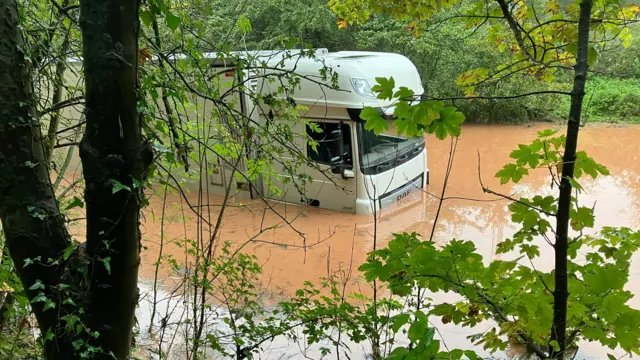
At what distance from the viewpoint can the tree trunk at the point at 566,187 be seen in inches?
59.4

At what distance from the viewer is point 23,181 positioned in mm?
1320

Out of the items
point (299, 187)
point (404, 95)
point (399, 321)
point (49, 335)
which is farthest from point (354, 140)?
point (49, 335)

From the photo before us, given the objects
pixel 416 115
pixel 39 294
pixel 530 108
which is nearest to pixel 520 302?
pixel 416 115

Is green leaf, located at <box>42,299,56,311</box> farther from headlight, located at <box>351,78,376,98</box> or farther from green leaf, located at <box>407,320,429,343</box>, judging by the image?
headlight, located at <box>351,78,376,98</box>

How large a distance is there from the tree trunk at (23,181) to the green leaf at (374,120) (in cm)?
105

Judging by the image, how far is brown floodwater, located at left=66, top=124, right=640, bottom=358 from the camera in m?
6.59

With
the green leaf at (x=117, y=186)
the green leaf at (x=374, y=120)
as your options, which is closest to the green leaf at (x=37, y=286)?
the green leaf at (x=117, y=186)

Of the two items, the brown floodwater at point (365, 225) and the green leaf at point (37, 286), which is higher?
the green leaf at point (37, 286)

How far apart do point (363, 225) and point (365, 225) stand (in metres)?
0.04

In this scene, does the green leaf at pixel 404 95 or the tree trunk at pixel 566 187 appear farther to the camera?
the green leaf at pixel 404 95

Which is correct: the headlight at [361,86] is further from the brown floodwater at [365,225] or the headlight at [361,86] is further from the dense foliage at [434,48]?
the dense foliage at [434,48]

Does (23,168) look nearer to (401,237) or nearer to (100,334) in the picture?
(100,334)

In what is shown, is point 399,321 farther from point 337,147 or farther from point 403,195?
point 403,195

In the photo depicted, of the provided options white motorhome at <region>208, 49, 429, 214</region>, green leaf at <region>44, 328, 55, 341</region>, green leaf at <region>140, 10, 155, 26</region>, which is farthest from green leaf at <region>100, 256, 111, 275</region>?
white motorhome at <region>208, 49, 429, 214</region>
